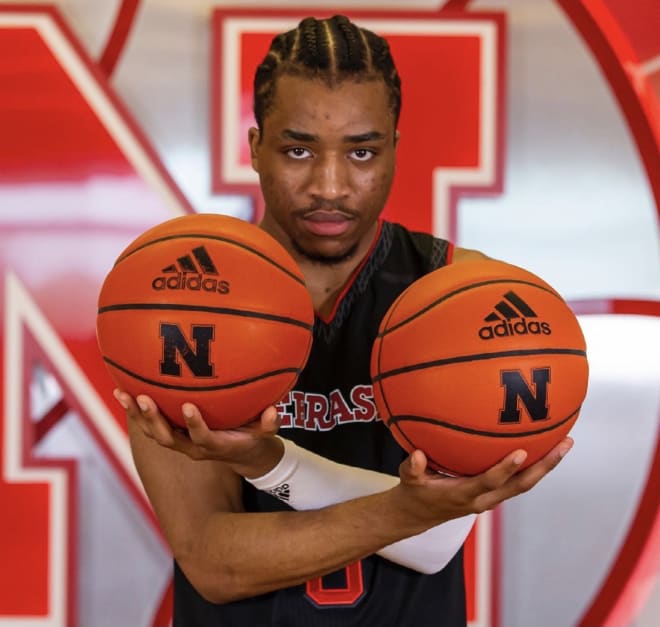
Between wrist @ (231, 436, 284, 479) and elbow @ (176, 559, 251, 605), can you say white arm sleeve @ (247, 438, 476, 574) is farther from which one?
elbow @ (176, 559, 251, 605)

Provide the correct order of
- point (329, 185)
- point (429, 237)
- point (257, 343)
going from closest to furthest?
point (257, 343)
point (329, 185)
point (429, 237)

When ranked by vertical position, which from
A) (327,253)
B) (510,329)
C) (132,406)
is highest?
(327,253)

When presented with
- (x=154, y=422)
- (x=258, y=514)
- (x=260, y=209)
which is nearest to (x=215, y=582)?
(x=258, y=514)

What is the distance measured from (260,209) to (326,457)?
2.99ft

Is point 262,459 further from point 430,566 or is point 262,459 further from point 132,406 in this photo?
point 430,566

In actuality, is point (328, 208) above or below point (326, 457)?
above

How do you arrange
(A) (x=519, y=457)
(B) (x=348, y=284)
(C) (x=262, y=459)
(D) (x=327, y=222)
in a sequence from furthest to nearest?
1. (B) (x=348, y=284)
2. (D) (x=327, y=222)
3. (C) (x=262, y=459)
4. (A) (x=519, y=457)

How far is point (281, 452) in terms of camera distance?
127 centimetres

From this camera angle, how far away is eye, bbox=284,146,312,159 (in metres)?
1.33

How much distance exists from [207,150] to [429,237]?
84 centimetres

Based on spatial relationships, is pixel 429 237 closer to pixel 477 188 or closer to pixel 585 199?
pixel 477 188

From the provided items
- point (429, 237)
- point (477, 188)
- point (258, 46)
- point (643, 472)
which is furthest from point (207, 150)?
point (643, 472)

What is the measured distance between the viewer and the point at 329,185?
4.29ft

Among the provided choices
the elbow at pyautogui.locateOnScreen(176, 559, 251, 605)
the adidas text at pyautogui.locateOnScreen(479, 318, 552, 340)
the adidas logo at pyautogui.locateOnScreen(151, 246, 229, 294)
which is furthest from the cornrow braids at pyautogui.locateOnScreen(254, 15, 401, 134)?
the elbow at pyautogui.locateOnScreen(176, 559, 251, 605)
